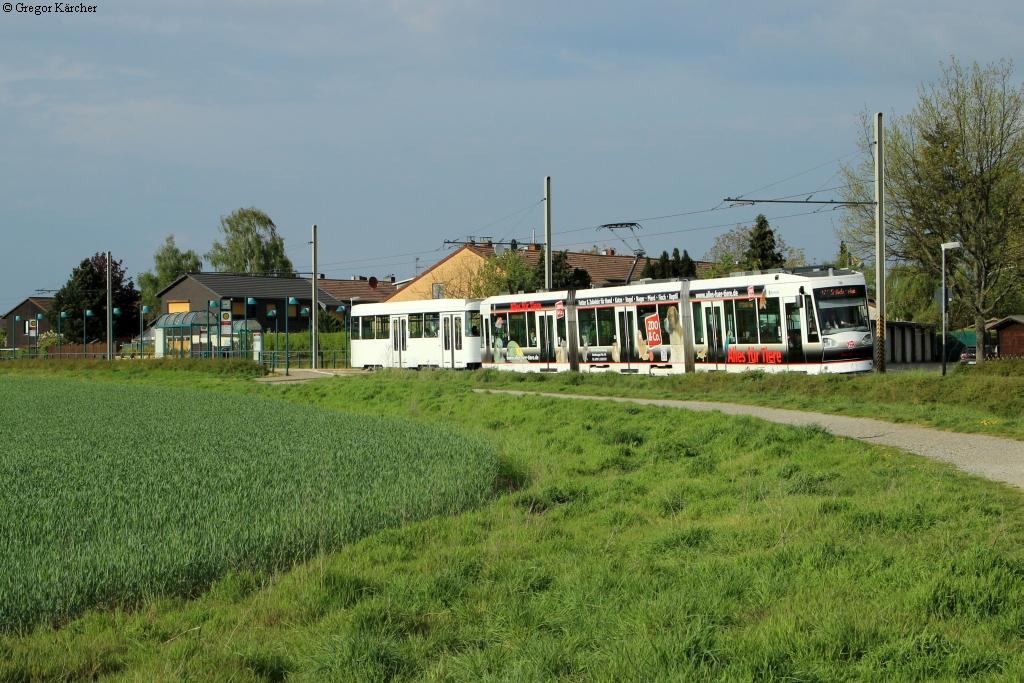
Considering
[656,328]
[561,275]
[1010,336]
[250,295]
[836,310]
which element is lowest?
[1010,336]

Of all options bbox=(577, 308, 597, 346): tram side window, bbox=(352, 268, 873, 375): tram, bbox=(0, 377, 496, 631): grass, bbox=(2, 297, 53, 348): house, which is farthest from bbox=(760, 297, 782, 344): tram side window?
bbox=(2, 297, 53, 348): house

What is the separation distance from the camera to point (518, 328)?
36562 mm

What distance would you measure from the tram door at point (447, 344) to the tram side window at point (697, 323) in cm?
1334

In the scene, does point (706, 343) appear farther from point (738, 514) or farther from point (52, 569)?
point (52, 569)

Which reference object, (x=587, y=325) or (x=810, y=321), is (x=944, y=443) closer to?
(x=810, y=321)

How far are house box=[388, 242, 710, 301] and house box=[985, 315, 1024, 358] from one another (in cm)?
2677

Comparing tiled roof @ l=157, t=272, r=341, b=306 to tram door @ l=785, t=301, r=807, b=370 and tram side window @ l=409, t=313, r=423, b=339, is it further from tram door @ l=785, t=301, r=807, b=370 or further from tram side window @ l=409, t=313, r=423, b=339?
tram door @ l=785, t=301, r=807, b=370

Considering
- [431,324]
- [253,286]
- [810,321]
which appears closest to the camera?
[810,321]

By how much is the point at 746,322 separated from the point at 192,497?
68.0 feet

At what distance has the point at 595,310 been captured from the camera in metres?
32.9

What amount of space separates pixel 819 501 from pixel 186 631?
624cm

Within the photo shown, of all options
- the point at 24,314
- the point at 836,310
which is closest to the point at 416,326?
the point at 836,310

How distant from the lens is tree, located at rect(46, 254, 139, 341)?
8600 centimetres

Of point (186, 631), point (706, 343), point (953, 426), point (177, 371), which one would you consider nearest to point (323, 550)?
point (186, 631)
